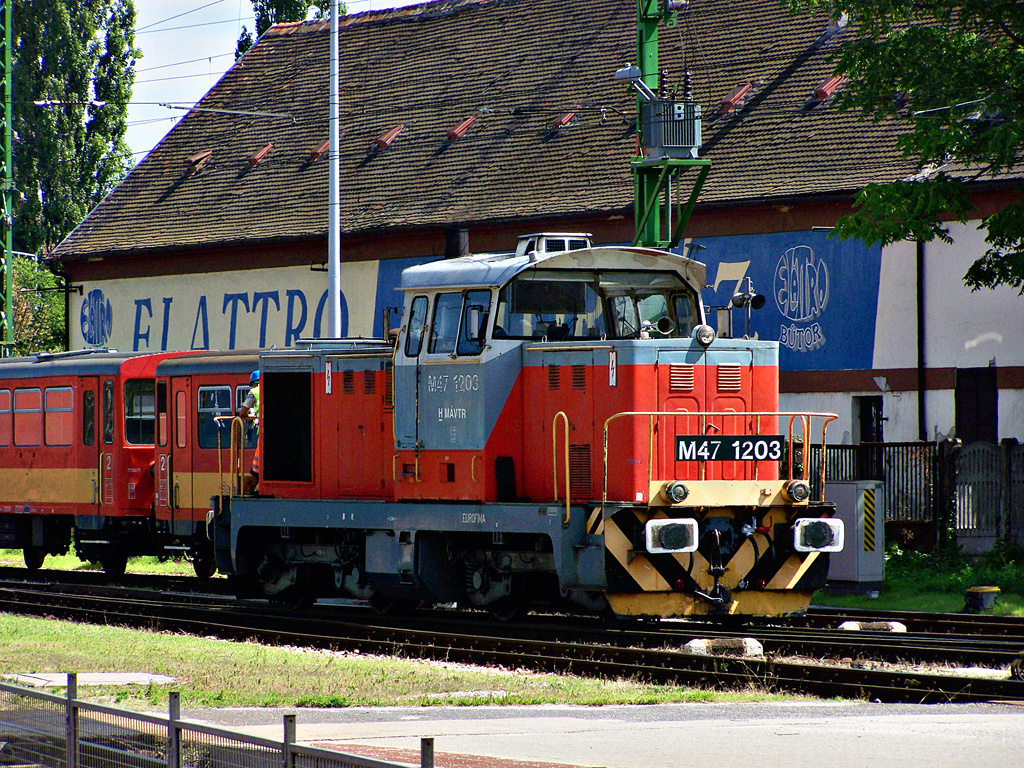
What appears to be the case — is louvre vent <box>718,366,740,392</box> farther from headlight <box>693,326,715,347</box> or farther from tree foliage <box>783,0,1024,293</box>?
tree foliage <box>783,0,1024,293</box>

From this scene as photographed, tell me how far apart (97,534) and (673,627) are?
11.4 metres

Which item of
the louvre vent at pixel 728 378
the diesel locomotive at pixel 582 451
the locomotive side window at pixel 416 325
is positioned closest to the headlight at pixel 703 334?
the diesel locomotive at pixel 582 451

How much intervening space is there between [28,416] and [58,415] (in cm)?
89

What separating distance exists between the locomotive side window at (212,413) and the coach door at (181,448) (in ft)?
0.76

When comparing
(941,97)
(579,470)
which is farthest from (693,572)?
(941,97)

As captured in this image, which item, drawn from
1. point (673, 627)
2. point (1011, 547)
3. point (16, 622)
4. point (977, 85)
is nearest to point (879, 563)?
point (1011, 547)

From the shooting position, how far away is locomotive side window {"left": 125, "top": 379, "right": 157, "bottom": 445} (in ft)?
71.7

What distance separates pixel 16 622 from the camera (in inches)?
622

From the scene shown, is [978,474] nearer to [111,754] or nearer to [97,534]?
[97,534]

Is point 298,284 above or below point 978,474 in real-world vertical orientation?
above

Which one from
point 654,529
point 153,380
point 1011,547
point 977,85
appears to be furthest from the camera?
point 153,380

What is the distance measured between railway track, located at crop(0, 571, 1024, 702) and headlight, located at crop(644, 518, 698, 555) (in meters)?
0.90

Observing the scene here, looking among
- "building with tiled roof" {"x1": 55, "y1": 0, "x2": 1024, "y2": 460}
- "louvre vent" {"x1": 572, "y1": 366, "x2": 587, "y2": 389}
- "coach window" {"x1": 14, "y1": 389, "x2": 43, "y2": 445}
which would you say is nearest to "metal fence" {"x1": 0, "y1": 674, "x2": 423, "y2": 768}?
"louvre vent" {"x1": 572, "y1": 366, "x2": 587, "y2": 389}

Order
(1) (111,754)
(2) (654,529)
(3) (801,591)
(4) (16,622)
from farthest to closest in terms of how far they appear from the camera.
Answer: (4) (16,622)
(3) (801,591)
(2) (654,529)
(1) (111,754)
